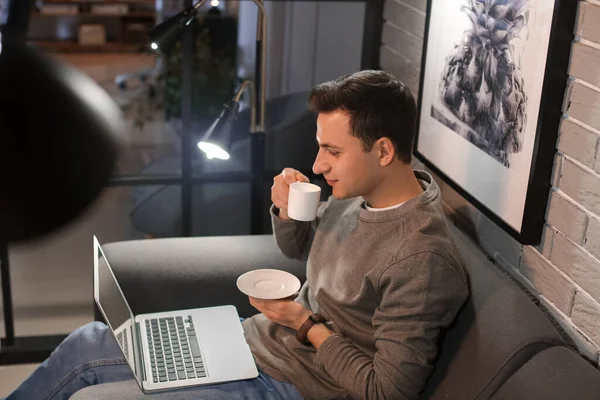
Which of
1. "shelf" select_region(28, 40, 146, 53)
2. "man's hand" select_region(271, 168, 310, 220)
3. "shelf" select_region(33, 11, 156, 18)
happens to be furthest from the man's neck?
"shelf" select_region(33, 11, 156, 18)

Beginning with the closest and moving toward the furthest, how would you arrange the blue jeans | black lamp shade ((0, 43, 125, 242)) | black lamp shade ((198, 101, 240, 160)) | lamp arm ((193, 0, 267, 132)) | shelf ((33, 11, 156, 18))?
the blue jeans → black lamp shade ((198, 101, 240, 160)) → lamp arm ((193, 0, 267, 132)) → black lamp shade ((0, 43, 125, 242)) → shelf ((33, 11, 156, 18))

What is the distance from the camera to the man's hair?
1491mm

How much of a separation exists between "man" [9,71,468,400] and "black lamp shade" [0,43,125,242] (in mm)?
1499

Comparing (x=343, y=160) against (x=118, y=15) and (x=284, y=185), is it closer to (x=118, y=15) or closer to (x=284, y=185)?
(x=284, y=185)

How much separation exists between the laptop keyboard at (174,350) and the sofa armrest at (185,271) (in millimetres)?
137

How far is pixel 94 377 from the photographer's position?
1.67 m

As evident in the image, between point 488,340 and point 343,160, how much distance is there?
435 mm

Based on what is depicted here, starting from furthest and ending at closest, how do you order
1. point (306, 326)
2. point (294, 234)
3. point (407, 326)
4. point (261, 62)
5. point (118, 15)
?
point (118, 15), point (261, 62), point (294, 234), point (306, 326), point (407, 326)

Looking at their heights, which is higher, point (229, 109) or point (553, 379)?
point (229, 109)

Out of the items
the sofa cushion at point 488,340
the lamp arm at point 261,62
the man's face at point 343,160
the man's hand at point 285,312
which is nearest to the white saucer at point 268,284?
the man's hand at point 285,312

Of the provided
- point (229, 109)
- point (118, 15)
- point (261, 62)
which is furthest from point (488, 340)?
point (118, 15)

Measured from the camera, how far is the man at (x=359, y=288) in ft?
4.60

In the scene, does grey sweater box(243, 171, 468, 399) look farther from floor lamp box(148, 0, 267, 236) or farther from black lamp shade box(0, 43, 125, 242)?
black lamp shade box(0, 43, 125, 242)

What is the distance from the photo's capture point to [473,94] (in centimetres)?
180
